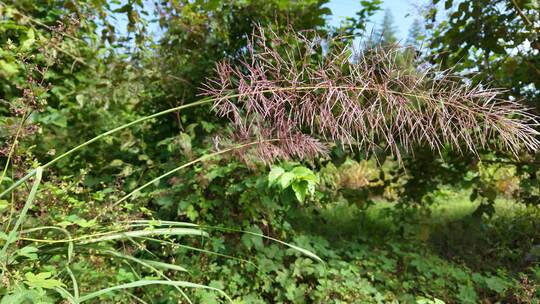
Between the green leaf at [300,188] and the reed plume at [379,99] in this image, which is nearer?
the reed plume at [379,99]

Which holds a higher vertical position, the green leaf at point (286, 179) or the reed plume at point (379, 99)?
the reed plume at point (379, 99)

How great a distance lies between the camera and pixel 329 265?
3004 millimetres

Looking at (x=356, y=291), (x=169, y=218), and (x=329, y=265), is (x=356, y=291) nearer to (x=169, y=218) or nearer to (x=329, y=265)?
(x=329, y=265)

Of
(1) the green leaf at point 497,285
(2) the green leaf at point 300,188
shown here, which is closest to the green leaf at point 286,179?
(2) the green leaf at point 300,188

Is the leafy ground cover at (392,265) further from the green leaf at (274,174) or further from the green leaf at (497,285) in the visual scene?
the green leaf at (274,174)

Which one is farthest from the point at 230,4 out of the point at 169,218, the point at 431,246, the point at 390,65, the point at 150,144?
the point at 431,246

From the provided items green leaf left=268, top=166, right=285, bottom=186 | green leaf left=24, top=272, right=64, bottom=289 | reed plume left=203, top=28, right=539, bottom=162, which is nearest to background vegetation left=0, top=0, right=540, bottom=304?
green leaf left=268, top=166, right=285, bottom=186

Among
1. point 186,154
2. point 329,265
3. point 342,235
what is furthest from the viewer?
point 342,235

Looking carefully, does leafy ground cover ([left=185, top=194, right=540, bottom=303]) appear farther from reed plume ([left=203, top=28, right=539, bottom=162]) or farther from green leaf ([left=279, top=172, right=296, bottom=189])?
reed plume ([left=203, top=28, right=539, bottom=162])

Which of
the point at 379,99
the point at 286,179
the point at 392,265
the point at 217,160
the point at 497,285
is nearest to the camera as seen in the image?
the point at 379,99

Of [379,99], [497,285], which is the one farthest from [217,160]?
[497,285]

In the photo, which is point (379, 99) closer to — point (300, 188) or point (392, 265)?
point (300, 188)

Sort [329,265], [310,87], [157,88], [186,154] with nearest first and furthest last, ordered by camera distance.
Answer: [310,87]
[186,154]
[329,265]
[157,88]

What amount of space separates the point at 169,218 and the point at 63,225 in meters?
1.18
